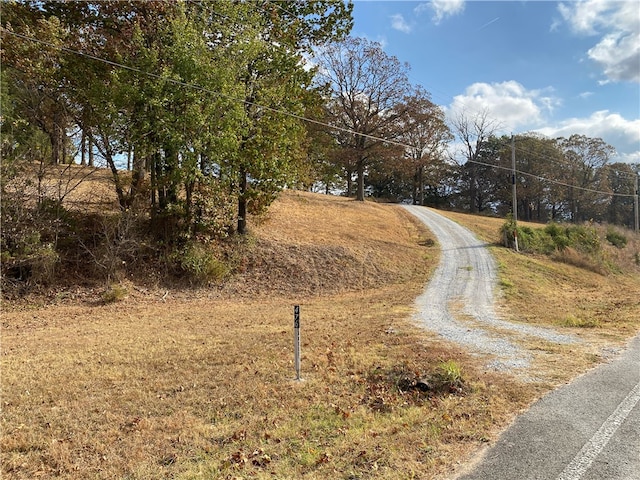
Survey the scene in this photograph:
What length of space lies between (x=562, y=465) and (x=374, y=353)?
3.70 metres

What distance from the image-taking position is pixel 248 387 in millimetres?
5641

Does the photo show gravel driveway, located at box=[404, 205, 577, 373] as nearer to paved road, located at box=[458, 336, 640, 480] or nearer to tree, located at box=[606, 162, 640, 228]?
paved road, located at box=[458, 336, 640, 480]

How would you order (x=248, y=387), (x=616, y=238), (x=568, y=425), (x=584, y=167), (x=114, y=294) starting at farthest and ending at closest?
(x=584, y=167), (x=616, y=238), (x=114, y=294), (x=248, y=387), (x=568, y=425)

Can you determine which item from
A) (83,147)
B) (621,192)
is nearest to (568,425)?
(83,147)

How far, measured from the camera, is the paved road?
347 centimetres

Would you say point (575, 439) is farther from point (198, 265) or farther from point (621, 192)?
point (621, 192)

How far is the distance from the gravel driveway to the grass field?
457 millimetres

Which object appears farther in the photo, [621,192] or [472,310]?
[621,192]

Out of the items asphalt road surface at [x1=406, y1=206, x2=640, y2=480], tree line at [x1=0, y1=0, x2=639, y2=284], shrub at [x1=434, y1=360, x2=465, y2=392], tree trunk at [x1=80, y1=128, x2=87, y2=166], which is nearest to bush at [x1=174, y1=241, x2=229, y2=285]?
tree line at [x1=0, y1=0, x2=639, y2=284]

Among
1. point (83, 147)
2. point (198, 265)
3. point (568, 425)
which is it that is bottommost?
point (568, 425)

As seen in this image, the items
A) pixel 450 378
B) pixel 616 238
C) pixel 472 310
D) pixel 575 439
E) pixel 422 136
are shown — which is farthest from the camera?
pixel 422 136

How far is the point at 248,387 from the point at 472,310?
7.99 meters

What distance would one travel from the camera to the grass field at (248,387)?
3844 mm

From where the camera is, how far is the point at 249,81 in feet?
53.6
